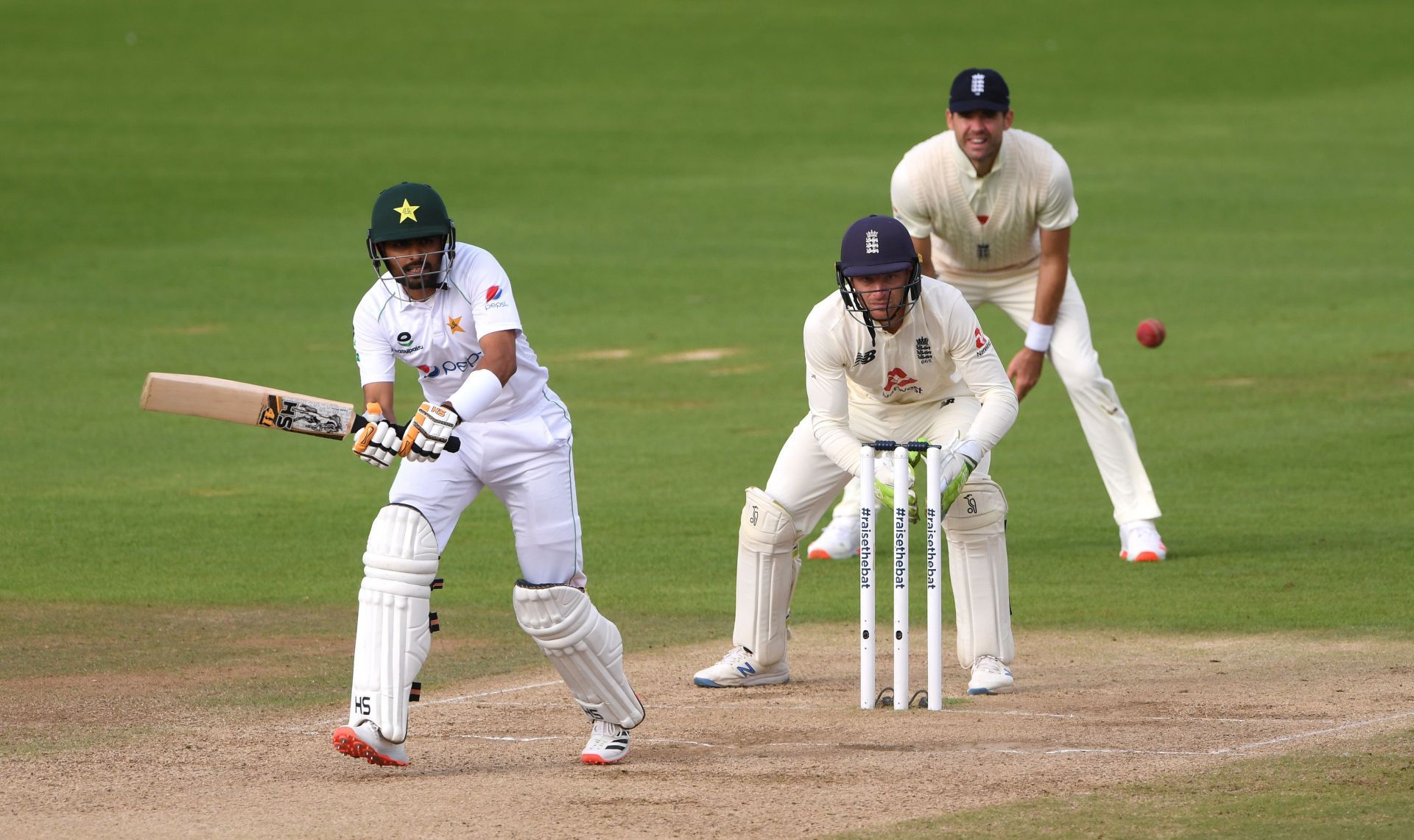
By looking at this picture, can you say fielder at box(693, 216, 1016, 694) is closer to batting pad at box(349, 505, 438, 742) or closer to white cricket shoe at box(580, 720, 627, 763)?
white cricket shoe at box(580, 720, 627, 763)

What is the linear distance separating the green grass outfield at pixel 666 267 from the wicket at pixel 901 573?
1.74 metres

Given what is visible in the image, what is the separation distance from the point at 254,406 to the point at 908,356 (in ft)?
8.31

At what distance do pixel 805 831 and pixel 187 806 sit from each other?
1.79m

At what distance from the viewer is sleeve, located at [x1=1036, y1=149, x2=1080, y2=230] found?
9.97m

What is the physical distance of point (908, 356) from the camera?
303 inches

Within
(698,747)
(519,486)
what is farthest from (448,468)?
(698,747)

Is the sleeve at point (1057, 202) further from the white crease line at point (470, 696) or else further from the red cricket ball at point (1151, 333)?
the red cricket ball at point (1151, 333)

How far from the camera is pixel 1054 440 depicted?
13523 mm

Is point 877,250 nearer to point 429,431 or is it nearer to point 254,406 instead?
point 429,431

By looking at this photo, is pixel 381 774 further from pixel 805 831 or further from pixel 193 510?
pixel 193 510

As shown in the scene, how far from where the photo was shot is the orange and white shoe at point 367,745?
604cm

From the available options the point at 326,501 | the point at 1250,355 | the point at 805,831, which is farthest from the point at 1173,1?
the point at 805,831

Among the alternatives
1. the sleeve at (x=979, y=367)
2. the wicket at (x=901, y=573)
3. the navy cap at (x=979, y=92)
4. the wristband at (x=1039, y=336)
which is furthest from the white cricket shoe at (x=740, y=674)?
the navy cap at (x=979, y=92)

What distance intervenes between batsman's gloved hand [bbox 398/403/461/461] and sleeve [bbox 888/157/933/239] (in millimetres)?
4393
